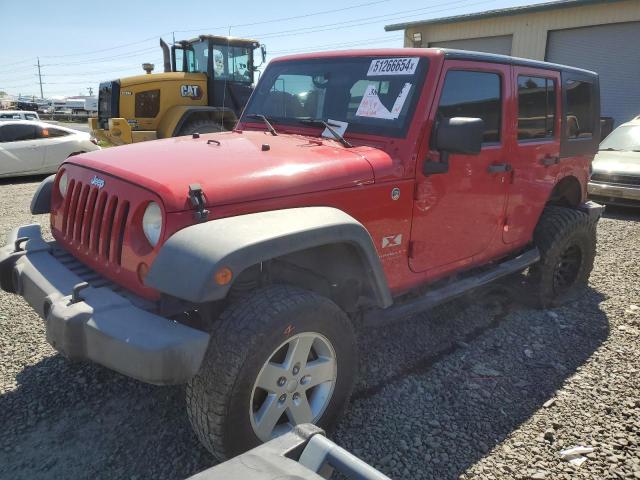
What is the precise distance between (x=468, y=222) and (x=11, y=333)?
324 centimetres

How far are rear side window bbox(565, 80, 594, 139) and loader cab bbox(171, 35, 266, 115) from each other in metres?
7.63

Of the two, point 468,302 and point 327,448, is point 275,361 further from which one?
point 468,302

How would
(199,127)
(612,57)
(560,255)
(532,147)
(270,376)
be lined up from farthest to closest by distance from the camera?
(612,57), (199,127), (560,255), (532,147), (270,376)

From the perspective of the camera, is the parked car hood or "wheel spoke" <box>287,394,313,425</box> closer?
"wheel spoke" <box>287,394,313,425</box>

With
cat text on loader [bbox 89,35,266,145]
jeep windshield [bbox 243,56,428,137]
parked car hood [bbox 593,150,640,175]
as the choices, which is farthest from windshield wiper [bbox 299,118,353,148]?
cat text on loader [bbox 89,35,266,145]

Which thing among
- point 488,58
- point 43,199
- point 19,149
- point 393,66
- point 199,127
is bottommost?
point 43,199

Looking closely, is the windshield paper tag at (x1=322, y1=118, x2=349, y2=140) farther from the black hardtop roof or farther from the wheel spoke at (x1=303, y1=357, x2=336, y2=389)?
the wheel spoke at (x1=303, y1=357, x2=336, y2=389)

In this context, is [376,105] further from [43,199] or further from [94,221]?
[43,199]

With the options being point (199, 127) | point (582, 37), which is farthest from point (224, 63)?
point (582, 37)

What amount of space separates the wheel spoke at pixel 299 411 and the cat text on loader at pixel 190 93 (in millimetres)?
8736

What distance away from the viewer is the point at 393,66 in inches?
119

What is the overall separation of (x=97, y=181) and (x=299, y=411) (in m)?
1.51

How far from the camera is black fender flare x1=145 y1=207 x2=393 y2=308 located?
1.89 meters

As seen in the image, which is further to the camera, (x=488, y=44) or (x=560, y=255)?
(x=488, y=44)
